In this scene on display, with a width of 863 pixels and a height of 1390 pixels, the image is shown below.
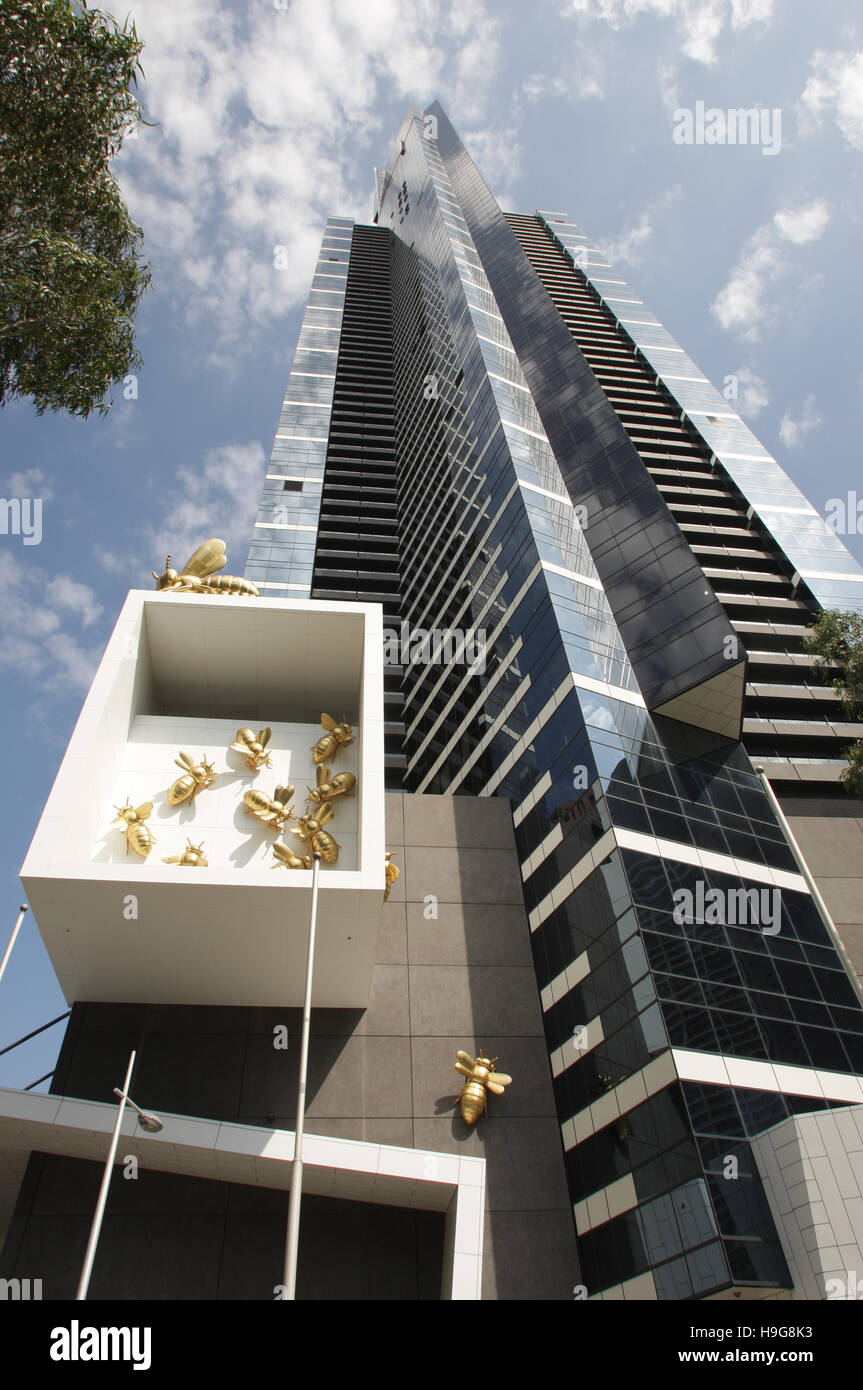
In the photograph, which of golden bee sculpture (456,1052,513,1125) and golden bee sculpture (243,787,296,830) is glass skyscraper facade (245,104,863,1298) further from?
golden bee sculpture (243,787,296,830)

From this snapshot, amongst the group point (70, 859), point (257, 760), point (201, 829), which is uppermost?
point (257, 760)

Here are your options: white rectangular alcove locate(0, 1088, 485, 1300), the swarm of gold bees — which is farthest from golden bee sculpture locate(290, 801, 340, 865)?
white rectangular alcove locate(0, 1088, 485, 1300)

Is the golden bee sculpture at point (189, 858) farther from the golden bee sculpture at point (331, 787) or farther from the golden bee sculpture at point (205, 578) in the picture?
the golden bee sculpture at point (205, 578)

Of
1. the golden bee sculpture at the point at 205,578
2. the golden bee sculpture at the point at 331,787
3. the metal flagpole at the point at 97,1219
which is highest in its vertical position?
the golden bee sculpture at the point at 205,578

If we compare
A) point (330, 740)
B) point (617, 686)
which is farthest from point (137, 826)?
point (617, 686)

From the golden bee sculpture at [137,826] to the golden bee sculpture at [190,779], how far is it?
70 centimetres

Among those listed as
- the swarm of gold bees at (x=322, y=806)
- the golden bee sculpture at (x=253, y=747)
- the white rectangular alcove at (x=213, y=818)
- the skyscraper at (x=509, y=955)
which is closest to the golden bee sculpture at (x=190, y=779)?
the white rectangular alcove at (x=213, y=818)

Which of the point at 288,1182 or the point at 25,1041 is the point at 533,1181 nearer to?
the point at 288,1182

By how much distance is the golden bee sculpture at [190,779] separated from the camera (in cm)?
2106

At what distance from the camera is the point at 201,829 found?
2081cm

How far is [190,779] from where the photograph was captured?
2152 cm

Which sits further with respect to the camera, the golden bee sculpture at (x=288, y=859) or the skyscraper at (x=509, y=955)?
the golden bee sculpture at (x=288, y=859)

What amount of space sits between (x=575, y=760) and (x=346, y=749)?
7594mm
